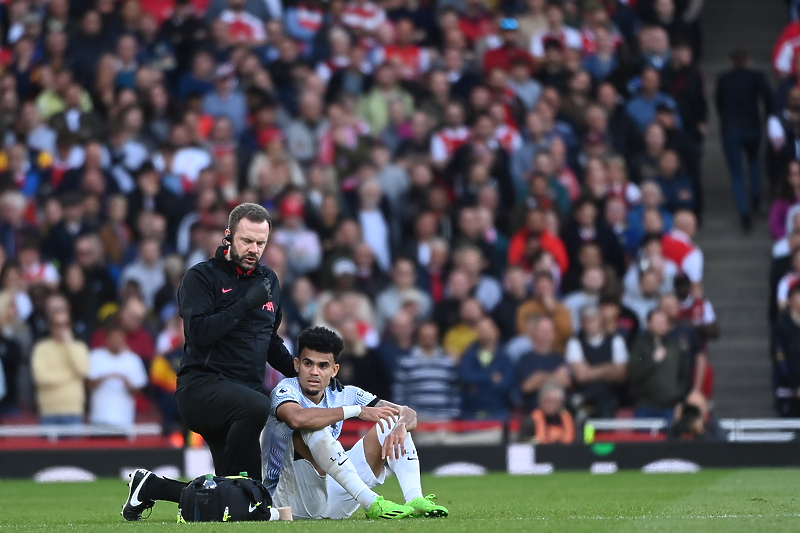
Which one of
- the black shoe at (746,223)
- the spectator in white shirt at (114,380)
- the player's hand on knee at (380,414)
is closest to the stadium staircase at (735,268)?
the black shoe at (746,223)

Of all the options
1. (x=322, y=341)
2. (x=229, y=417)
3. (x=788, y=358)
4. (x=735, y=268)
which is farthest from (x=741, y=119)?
(x=229, y=417)

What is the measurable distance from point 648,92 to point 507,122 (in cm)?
200

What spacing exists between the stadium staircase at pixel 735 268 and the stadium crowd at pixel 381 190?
2.27 feet

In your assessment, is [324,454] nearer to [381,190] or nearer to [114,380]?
[114,380]

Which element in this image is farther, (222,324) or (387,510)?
(222,324)

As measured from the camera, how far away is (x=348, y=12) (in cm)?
1933

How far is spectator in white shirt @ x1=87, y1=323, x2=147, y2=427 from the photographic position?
14766mm

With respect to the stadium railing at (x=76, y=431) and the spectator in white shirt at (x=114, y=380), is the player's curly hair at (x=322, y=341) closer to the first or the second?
the stadium railing at (x=76, y=431)

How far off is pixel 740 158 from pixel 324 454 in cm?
1171

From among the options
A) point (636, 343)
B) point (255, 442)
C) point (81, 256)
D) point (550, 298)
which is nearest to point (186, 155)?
point (81, 256)

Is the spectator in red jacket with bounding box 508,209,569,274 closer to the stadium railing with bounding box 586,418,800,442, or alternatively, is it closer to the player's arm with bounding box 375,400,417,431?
the stadium railing with bounding box 586,418,800,442

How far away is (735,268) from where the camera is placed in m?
18.0

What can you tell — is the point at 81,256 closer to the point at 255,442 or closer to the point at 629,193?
the point at 629,193

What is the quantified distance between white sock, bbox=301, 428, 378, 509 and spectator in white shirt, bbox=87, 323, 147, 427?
7052 millimetres
